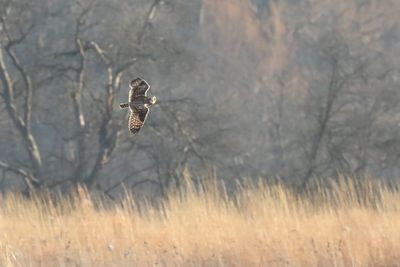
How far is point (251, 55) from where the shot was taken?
139 feet

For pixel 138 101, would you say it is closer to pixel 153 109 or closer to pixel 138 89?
pixel 138 89

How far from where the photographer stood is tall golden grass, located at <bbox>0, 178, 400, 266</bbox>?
671 cm

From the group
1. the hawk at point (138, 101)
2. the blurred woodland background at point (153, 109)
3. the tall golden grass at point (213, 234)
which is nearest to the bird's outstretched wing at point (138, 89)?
the hawk at point (138, 101)

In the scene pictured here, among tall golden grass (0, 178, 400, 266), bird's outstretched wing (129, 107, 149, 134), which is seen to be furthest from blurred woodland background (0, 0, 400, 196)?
bird's outstretched wing (129, 107, 149, 134)

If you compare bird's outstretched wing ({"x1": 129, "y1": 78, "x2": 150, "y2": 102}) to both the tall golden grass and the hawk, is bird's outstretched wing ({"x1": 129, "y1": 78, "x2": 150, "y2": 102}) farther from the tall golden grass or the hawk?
the tall golden grass

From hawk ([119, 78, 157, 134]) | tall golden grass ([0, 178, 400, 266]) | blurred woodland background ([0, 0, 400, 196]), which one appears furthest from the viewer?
blurred woodland background ([0, 0, 400, 196])

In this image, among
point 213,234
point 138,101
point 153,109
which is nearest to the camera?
point 138,101

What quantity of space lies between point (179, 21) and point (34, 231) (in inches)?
346

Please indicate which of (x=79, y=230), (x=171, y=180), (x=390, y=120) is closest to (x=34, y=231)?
(x=79, y=230)

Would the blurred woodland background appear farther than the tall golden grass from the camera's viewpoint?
Yes

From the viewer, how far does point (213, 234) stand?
7.24 m

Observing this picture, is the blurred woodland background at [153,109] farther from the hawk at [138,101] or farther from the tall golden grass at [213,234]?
the hawk at [138,101]

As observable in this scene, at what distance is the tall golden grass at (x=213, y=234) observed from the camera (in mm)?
6715

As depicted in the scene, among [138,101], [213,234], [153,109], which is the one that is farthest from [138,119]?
[153,109]
